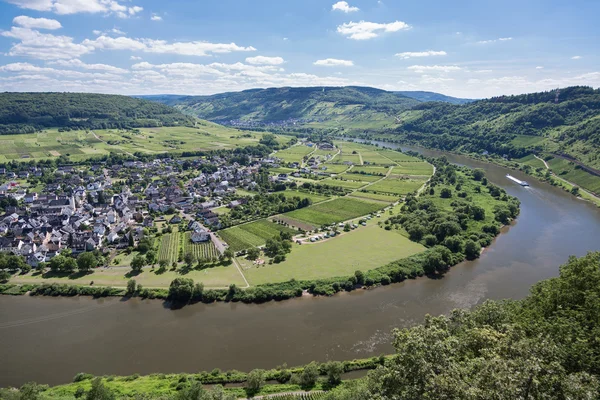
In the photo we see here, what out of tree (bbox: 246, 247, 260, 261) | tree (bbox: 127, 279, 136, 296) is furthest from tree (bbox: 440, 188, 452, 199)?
tree (bbox: 127, 279, 136, 296)

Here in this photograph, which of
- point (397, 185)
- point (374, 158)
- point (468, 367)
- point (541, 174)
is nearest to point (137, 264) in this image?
point (468, 367)

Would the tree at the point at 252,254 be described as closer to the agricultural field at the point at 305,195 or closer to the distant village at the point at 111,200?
the distant village at the point at 111,200

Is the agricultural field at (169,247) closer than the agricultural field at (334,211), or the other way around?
the agricultural field at (169,247)

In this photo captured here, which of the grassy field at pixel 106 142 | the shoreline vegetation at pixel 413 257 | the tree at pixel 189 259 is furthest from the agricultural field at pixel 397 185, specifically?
the grassy field at pixel 106 142

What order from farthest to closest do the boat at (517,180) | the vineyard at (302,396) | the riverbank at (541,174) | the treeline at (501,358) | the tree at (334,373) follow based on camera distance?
1. the boat at (517,180)
2. the riverbank at (541,174)
3. the tree at (334,373)
4. the vineyard at (302,396)
5. the treeline at (501,358)

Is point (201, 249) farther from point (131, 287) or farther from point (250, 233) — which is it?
point (131, 287)

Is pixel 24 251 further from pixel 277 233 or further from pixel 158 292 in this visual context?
pixel 277 233

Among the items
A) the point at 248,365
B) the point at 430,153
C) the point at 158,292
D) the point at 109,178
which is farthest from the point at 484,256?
the point at 430,153
